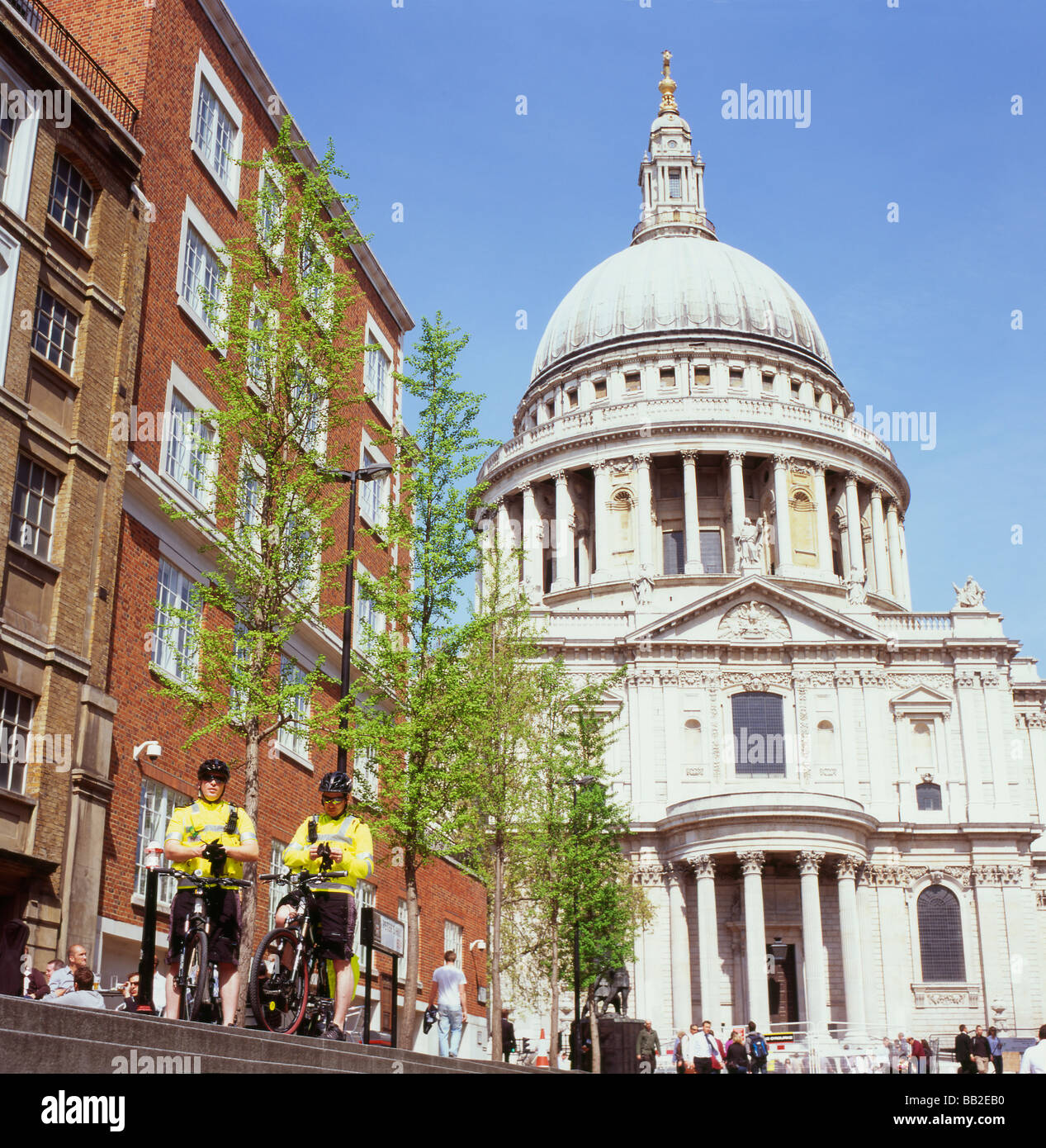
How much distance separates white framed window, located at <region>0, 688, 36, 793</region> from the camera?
1828cm

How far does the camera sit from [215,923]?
11.0 metres

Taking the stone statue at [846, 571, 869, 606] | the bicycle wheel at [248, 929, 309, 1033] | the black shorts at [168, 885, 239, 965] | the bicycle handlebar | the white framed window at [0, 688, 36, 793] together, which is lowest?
the bicycle wheel at [248, 929, 309, 1033]

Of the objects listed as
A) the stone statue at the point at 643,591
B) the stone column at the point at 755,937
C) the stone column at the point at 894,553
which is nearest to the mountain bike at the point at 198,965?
the stone column at the point at 755,937

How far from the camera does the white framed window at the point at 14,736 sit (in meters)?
18.3

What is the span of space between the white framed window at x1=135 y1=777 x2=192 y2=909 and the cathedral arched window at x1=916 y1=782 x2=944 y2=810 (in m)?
49.1

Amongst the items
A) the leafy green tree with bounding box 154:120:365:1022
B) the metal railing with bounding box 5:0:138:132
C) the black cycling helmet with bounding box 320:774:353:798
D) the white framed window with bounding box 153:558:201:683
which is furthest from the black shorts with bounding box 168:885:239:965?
the metal railing with bounding box 5:0:138:132

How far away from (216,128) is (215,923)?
19.2 meters

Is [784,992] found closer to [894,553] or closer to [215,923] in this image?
[894,553]

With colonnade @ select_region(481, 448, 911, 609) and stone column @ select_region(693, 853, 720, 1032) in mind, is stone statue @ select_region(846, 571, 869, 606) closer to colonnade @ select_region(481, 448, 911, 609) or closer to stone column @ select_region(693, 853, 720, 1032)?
colonnade @ select_region(481, 448, 911, 609)

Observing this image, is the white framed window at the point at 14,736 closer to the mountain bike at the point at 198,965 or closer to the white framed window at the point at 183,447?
the white framed window at the point at 183,447

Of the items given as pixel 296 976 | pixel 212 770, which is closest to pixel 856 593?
pixel 296 976
